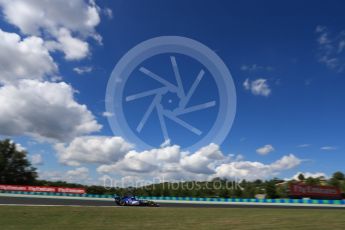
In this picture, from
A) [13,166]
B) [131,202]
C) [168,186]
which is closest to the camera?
[131,202]

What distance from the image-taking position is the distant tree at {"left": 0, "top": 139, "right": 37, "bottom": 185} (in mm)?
89500

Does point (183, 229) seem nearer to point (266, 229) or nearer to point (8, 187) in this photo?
point (266, 229)

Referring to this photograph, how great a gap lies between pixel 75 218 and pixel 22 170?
80824 millimetres

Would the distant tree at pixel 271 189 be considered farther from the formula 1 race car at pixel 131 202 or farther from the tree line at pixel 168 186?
the formula 1 race car at pixel 131 202

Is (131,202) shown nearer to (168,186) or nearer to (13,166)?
(13,166)

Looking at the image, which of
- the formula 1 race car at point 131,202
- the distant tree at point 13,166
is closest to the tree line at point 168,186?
the distant tree at point 13,166

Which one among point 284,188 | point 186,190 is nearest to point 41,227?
point 284,188

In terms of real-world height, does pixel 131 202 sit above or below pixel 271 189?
below

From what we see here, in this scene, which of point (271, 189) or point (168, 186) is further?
point (168, 186)

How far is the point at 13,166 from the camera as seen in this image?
3607 inches

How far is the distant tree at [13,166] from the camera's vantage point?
8950cm

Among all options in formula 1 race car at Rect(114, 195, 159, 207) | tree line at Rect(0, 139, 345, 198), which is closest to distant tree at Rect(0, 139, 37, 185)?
tree line at Rect(0, 139, 345, 198)

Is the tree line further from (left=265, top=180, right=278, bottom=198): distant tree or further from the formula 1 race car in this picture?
the formula 1 race car

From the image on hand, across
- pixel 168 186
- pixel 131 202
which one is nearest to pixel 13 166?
pixel 168 186
